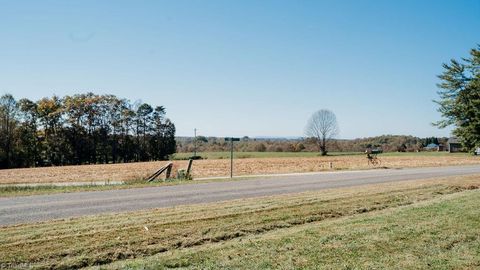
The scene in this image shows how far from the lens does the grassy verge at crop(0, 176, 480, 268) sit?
6324 mm

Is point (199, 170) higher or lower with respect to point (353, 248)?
lower

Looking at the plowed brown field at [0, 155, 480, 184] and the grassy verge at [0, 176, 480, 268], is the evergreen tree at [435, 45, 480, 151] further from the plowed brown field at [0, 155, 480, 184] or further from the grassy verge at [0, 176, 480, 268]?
the plowed brown field at [0, 155, 480, 184]

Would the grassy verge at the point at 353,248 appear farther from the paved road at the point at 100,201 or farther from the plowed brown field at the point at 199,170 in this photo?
the plowed brown field at the point at 199,170

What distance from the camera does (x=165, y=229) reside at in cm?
816

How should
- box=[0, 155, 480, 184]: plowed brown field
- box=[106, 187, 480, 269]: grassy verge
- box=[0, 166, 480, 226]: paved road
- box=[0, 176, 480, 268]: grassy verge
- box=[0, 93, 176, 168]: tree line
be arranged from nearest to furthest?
box=[106, 187, 480, 269]: grassy verge < box=[0, 176, 480, 268]: grassy verge < box=[0, 166, 480, 226]: paved road < box=[0, 155, 480, 184]: plowed brown field < box=[0, 93, 176, 168]: tree line

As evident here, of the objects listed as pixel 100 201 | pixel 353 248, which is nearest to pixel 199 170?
pixel 100 201

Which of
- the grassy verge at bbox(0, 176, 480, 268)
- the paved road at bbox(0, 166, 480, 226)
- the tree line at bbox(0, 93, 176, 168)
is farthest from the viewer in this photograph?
the tree line at bbox(0, 93, 176, 168)

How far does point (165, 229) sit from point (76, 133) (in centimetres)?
6394

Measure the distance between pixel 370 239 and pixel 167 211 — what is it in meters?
5.57

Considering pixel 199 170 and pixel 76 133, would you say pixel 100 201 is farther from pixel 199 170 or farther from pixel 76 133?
pixel 76 133

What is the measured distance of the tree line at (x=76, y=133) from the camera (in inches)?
2357

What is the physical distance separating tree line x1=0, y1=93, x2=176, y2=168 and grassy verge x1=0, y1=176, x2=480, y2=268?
5809 centimetres

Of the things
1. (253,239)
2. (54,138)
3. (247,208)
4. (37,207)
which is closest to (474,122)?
(247,208)

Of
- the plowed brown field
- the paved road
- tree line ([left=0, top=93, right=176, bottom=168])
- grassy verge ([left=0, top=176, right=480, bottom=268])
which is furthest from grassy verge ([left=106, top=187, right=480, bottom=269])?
tree line ([left=0, top=93, right=176, bottom=168])
